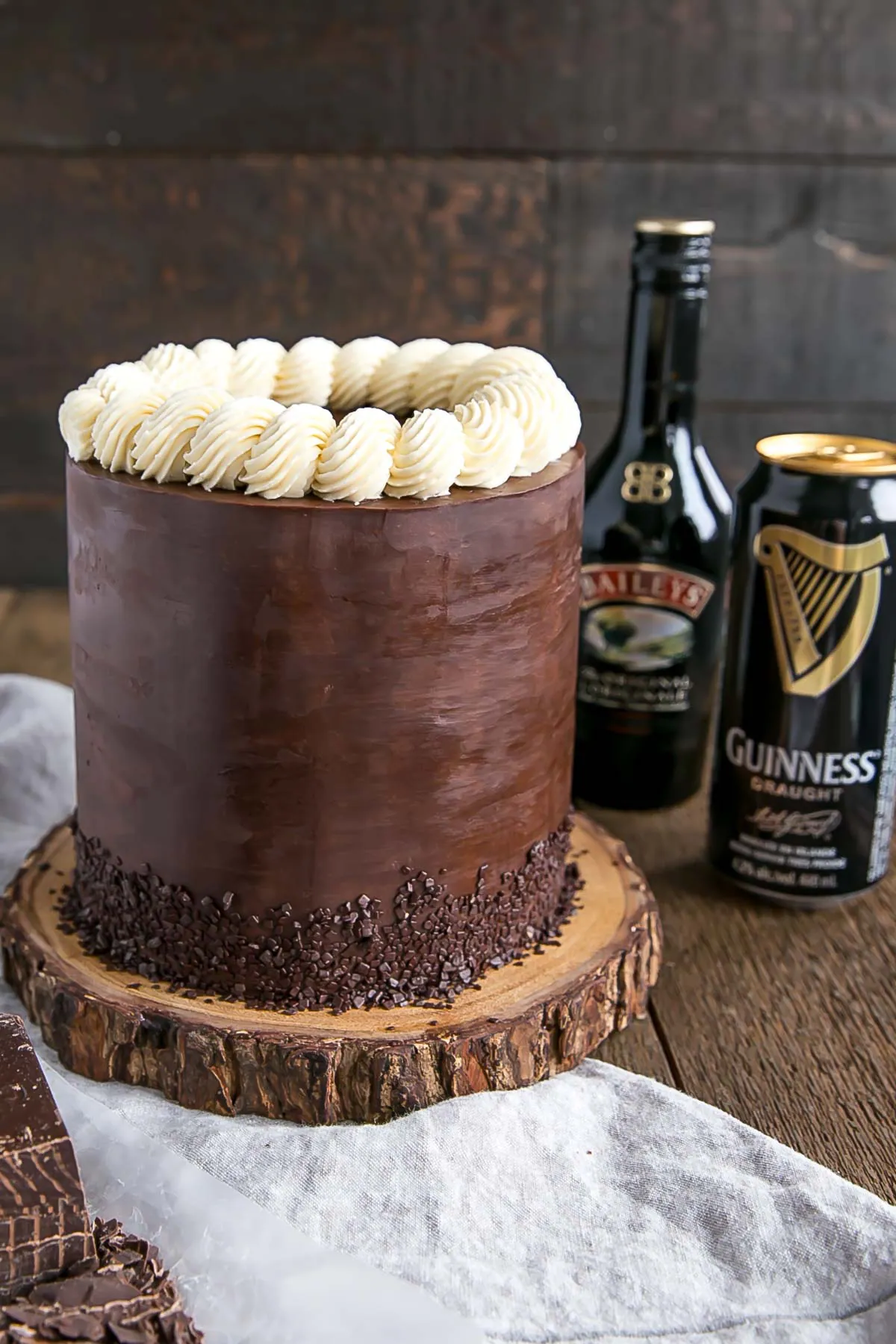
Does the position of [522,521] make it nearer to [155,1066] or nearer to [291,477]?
[291,477]

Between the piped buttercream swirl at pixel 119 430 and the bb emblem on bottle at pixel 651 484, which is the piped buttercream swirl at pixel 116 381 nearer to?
the piped buttercream swirl at pixel 119 430

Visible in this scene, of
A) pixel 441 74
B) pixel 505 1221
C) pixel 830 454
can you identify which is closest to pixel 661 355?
pixel 830 454

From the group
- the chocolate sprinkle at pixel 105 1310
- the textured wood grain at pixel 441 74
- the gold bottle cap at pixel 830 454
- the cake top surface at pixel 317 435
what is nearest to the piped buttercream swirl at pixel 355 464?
the cake top surface at pixel 317 435

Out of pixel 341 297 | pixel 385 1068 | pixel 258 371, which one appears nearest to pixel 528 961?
pixel 385 1068

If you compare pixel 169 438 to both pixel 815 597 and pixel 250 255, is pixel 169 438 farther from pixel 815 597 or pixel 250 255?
pixel 250 255

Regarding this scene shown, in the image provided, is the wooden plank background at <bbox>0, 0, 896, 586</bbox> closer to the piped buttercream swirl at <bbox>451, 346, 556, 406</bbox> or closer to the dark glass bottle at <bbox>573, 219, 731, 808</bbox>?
the dark glass bottle at <bbox>573, 219, 731, 808</bbox>
